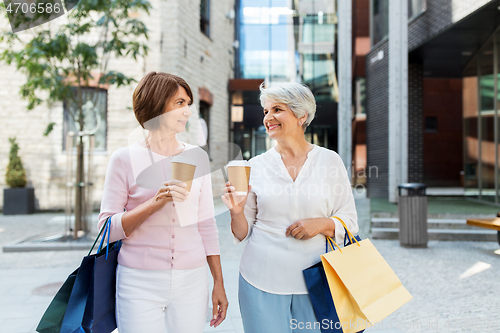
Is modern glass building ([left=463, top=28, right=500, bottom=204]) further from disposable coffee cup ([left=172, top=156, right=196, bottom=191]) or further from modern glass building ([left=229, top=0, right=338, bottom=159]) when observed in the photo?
disposable coffee cup ([left=172, top=156, right=196, bottom=191])

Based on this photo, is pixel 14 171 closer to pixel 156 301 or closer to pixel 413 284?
pixel 413 284

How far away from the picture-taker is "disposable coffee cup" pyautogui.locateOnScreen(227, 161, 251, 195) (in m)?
1.46

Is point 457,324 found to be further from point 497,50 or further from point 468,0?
point 497,50

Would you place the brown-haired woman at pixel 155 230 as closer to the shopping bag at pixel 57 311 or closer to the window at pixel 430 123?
the shopping bag at pixel 57 311

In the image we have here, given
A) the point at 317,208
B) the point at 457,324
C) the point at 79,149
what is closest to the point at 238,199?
the point at 317,208

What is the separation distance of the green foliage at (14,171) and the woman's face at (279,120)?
410 inches

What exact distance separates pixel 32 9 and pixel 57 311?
21.8 feet

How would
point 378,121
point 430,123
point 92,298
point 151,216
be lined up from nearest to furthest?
point 92,298, point 151,216, point 378,121, point 430,123

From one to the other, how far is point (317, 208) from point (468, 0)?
8.72 m

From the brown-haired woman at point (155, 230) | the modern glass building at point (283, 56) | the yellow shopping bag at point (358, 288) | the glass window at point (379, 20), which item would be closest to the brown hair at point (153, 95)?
the brown-haired woman at point (155, 230)

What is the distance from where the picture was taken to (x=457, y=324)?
340 centimetres

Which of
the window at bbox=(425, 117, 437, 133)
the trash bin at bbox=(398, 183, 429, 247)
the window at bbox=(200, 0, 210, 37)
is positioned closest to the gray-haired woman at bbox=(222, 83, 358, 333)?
the trash bin at bbox=(398, 183, 429, 247)

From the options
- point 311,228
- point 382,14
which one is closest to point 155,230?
point 311,228

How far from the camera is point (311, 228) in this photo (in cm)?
166
